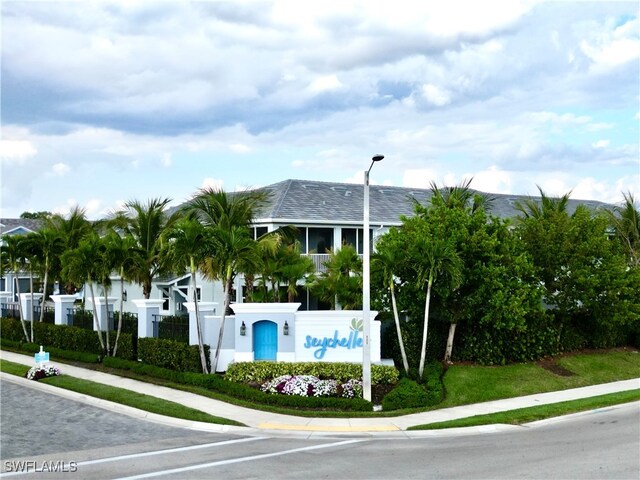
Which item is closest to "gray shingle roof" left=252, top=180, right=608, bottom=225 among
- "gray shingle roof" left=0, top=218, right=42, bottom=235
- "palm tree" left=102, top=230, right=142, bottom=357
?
"palm tree" left=102, top=230, right=142, bottom=357

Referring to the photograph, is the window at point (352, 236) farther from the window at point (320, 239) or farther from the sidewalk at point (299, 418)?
the sidewalk at point (299, 418)

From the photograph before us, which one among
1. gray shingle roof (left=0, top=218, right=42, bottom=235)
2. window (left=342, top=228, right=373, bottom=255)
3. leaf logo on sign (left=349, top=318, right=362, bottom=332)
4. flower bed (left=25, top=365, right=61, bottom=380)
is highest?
gray shingle roof (left=0, top=218, right=42, bottom=235)

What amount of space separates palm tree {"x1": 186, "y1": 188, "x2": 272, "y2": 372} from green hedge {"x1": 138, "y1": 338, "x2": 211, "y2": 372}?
0.78 meters

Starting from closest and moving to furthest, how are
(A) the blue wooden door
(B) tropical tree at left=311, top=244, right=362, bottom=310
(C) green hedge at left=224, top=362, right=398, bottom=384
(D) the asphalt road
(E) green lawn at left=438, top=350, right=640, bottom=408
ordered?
(D) the asphalt road < (E) green lawn at left=438, top=350, right=640, bottom=408 < (C) green hedge at left=224, top=362, right=398, bottom=384 < (A) the blue wooden door < (B) tropical tree at left=311, top=244, right=362, bottom=310

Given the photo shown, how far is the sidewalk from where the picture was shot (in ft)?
60.8

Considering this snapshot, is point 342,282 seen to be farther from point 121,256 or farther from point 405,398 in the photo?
point 121,256

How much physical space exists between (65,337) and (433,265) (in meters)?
18.9

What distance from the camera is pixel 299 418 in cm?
1975

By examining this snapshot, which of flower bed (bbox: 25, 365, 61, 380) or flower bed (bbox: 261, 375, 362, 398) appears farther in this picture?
flower bed (bbox: 25, 365, 61, 380)

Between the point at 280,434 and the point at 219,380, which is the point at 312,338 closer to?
the point at 219,380

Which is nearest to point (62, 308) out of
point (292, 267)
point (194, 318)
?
point (194, 318)

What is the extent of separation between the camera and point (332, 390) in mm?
22219

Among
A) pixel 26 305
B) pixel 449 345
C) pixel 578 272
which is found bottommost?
pixel 449 345

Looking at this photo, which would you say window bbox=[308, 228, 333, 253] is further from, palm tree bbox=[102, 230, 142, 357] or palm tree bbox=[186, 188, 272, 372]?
palm tree bbox=[102, 230, 142, 357]
